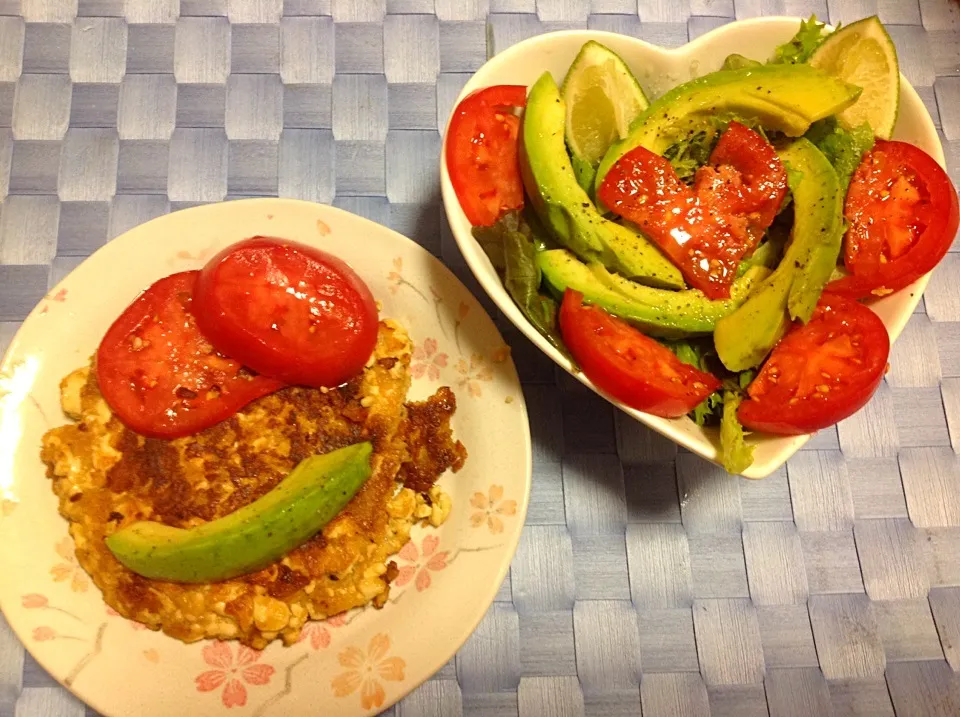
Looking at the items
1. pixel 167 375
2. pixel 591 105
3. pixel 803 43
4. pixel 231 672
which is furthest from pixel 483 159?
pixel 231 672

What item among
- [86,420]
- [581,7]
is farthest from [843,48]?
[86,420]

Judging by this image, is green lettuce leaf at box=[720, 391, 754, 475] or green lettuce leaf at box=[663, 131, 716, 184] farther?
green lettuce leaf at box=[663, 131, 716, 184]

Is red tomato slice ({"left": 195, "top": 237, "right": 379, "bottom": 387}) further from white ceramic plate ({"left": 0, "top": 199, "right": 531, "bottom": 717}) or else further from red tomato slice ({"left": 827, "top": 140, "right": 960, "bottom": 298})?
red tomato slice ({"left": 827, "top": 140, "right": 960, "bottom": 298})

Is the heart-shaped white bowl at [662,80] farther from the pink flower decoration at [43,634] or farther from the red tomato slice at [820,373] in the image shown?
the pink flower decoration at [43,634]

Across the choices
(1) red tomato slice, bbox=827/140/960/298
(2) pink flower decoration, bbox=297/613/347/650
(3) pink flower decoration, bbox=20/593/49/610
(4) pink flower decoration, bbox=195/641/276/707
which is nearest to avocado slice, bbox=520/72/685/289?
(1) red tomato slice, bbox=827/140/960/298

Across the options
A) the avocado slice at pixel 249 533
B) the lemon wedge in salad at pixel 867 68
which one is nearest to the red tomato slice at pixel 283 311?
the avocado slice at pixel 249 533

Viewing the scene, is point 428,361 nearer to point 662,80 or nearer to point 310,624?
point 310,624
